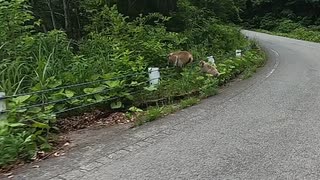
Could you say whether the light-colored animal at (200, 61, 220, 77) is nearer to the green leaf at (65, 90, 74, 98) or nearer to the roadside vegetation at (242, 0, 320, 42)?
the green leaf at (65, 90, 74, 98)

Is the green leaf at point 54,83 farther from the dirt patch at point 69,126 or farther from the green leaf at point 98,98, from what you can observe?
the green leaf at point 98,98

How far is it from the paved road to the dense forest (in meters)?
0.68

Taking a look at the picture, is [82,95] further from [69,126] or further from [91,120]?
[69,126]

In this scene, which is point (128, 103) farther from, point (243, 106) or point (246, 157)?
point (246, 157)

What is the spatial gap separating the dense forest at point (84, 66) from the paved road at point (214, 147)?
678 millimetres

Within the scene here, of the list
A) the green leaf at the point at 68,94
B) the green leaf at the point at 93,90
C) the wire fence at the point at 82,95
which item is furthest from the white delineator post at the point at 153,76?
the green leaf at the point at 68,94

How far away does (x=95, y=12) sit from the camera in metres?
13.6

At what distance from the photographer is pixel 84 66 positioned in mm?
7965

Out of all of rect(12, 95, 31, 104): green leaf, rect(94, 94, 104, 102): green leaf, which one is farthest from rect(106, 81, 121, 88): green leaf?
Result: rect(12, 95, 31, 104): green leaf

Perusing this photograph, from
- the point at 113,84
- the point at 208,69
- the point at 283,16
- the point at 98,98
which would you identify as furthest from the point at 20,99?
the point at 283,16

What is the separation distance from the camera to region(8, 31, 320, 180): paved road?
15.2 ft

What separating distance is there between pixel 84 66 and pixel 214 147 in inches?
141

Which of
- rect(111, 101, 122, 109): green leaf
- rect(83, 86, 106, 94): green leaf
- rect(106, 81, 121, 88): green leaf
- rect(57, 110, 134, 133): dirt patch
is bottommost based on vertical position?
rect(57, 110, 134, 133): dirt patch

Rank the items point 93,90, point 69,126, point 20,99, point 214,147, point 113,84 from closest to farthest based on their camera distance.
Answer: point 214,147, point 20,99, point 69,126, point 93,90, point 113,84
